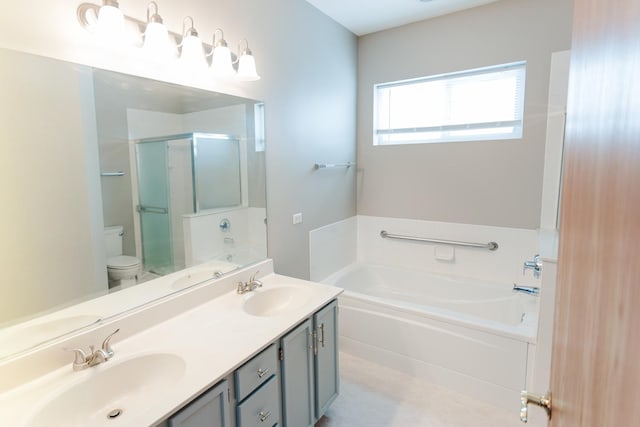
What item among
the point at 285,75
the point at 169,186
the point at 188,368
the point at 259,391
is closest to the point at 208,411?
the point at 188,368

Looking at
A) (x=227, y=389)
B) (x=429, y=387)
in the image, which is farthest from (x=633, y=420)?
(x=429, y=387)

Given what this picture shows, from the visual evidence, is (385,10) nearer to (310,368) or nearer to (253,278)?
(253,278)

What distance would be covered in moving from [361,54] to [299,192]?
1.66 m

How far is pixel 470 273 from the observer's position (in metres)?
3.10

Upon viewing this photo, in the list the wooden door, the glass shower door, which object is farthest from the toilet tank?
the wooden door

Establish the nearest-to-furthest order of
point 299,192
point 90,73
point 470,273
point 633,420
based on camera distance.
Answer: point 633,420
point 90,73
point 299,192
point 470,273

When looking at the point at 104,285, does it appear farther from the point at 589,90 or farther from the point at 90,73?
the point at 589,90

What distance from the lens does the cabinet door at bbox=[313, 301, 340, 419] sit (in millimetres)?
1840

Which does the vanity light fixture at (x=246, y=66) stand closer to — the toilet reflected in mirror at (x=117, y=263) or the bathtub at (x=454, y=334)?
the toilet reflected in mirror at (x=117, y=263)

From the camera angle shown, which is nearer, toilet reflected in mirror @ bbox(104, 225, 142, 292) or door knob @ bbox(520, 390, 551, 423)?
door knob @ bbox(520, 390, 551, 423)

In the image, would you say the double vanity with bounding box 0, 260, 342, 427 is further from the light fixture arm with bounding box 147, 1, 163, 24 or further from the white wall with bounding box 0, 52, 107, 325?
the light fixture arm with bounding box 147, 1, 163, 24

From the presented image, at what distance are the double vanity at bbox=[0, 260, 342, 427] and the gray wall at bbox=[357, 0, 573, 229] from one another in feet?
5.52

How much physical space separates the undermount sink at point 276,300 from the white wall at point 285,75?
1.50ft

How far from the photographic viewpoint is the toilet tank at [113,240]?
148cm
